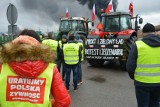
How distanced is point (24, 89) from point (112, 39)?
1050cm

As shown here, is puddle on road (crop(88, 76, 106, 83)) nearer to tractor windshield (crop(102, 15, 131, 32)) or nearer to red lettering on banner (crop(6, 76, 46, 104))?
tractor windshield (crop(102, 15, 131, 32))

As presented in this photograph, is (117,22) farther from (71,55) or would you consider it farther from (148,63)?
(148,63)

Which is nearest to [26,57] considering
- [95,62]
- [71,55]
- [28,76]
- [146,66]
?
[28,76]

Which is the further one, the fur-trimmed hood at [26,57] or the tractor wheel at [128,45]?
the tractor wheel at [128,45]

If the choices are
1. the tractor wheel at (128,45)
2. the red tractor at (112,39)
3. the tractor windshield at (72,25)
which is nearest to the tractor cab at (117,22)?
the red tractor at (112,39)

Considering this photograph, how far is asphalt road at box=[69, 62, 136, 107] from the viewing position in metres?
7.62

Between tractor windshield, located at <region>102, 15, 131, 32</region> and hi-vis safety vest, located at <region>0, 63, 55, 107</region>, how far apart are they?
11862 millimetres

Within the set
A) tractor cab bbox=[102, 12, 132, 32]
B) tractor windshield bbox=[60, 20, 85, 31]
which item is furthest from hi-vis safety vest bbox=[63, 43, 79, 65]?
tractor windshield bbox=[60, 20, 85, 31]

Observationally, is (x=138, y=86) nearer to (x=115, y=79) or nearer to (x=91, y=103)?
(x=91, y=103)

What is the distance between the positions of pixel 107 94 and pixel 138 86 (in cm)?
392

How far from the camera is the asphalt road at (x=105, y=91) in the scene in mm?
7625

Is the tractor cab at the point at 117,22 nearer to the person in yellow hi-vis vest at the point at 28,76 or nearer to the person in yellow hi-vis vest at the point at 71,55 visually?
the person in yellow hi-vis vest at the point at 71,55

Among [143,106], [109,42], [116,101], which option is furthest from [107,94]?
[109,42]

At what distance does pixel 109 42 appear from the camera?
1320 centimetres
